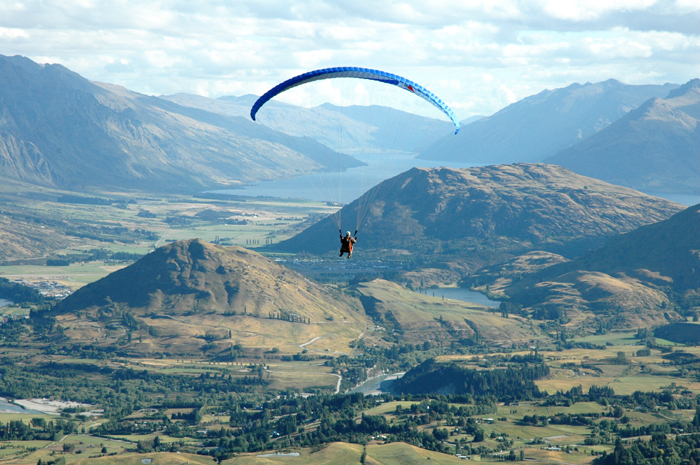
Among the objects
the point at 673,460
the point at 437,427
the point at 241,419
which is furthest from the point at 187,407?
the point at 673,460

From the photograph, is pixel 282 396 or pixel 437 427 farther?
pixel 282 396

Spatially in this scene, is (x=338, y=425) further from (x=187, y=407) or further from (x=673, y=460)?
(x=673, y=460)

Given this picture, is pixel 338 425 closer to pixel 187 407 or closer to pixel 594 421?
pixel 187 407

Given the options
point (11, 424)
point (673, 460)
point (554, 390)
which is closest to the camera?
point (673, 460)

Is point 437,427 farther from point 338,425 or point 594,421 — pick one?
point 594,421

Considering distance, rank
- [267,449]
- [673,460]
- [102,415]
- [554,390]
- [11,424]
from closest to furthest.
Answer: [673,460] < [267,449] < [11,424] < [102,415] < [554,390]

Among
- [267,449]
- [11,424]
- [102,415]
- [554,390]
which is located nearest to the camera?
[267,449]

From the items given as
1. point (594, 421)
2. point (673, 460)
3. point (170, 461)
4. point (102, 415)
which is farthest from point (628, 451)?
point (102, 415)

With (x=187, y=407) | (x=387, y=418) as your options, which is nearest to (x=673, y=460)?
(x=387, y=418)
